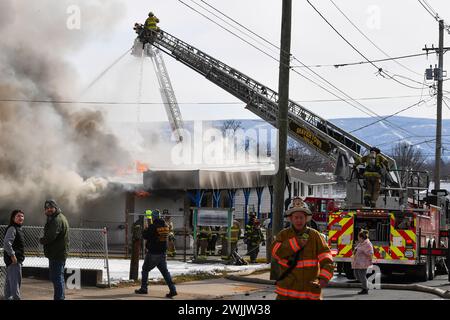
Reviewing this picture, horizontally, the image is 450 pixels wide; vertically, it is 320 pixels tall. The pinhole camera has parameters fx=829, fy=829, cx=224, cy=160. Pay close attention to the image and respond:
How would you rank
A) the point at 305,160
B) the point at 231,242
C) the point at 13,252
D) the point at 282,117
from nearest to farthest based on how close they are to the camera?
1. the point at 13,252
2. the point at 282,117
3. the point at 231,242
4. the point at 305,160

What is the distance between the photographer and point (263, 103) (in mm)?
31141

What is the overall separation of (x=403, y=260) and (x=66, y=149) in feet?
46.2

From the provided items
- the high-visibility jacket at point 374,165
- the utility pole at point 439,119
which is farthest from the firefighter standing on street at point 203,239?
the utility pole at point 439,119

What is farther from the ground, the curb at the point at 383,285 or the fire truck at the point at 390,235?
the fire truck at the point at 390,235

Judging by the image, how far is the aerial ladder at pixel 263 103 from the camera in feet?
94.8

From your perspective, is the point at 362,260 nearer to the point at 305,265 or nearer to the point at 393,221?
the point at 393,221

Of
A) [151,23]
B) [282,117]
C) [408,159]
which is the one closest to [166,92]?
[151,23]

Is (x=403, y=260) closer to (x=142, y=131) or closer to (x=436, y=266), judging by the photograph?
(x=436, y=266)

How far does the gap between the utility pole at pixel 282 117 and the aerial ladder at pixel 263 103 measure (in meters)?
8.93

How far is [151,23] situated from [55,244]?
22.3 metres

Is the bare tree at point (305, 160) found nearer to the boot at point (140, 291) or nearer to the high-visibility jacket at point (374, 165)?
the high-visibility jacket at point (374, 165)

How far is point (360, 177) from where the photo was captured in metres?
21.6

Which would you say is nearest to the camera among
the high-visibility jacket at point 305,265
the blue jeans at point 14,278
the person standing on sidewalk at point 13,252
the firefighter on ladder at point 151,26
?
the high-visibility jacket at point 305,265
